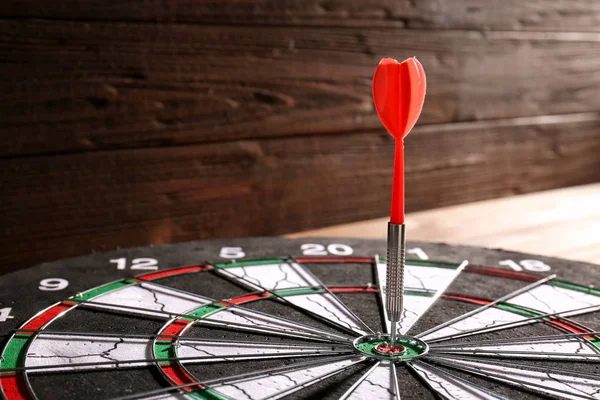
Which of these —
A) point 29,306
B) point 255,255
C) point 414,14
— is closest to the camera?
point 29,306

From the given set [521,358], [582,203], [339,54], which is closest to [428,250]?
[521,358]

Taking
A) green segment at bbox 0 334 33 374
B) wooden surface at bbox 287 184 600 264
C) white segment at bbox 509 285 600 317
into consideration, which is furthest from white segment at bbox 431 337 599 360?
wooden surface at bbox 287 184 600 264

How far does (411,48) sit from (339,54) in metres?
0.24

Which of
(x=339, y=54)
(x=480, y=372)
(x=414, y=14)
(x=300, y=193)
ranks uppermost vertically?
(x=414, y=14)

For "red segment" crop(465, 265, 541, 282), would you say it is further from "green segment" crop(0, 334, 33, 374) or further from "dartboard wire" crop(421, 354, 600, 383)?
"green segment" crop(0, 334, 33, 374)

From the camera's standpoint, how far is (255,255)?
44.7 inches

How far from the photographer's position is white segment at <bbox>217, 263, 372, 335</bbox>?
0.84 m

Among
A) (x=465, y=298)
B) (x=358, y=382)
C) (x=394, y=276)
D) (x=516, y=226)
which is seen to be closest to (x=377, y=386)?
(x=358, y=382)

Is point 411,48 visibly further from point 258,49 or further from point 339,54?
point 258,49

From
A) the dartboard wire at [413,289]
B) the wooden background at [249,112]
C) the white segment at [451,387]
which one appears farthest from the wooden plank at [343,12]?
the white segment at [451,387]

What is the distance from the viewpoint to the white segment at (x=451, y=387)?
0.64 meters

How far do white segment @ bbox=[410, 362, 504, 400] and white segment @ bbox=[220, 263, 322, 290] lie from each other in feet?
1.04

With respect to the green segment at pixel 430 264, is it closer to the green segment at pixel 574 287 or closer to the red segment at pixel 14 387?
the green segment at pixel 574 287

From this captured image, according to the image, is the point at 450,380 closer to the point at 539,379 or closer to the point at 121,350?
the point at 539,379
